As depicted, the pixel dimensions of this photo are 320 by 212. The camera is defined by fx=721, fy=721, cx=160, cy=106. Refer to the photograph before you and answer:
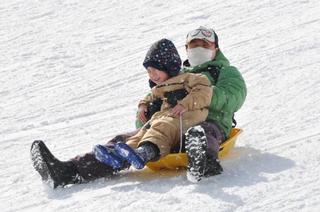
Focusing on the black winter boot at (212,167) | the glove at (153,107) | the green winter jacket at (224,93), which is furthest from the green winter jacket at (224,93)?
the black winter boot at (212,167)

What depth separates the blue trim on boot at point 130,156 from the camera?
4.13 m

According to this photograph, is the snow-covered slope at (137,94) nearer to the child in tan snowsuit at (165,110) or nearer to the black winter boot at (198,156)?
the black winter boot at (198,156)

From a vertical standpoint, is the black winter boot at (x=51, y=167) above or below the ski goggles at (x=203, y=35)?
below

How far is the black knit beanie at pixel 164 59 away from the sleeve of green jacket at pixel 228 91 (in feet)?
1.08

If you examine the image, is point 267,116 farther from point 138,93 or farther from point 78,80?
point 78,80

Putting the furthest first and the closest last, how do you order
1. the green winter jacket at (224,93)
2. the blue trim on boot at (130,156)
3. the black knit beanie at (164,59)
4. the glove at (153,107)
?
the glove at (153,107) < the green winter jacket at (224,93) < the black knit beanie at (164,59) < the blue trim on boot at (130,156)

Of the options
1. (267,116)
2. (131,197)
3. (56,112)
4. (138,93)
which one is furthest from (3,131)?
(131,197)

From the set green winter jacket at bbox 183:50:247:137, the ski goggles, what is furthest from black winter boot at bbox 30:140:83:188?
the ski goggles

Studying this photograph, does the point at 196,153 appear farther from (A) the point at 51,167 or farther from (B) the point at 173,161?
(A) the point at 51,167

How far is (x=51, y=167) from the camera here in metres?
4.32

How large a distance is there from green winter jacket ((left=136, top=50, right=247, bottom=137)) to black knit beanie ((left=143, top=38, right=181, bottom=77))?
327mm

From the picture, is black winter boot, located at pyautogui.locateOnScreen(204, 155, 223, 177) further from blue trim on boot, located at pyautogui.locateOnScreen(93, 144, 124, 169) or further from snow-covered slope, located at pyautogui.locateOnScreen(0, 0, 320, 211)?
blue trim on boot, located at pyautogui.locateOnScreen(93, 144, 124, 169)

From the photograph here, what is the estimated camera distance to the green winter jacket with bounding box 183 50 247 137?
15.7 ft

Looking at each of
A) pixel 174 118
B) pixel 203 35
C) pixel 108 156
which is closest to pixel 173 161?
pixel 174 118
